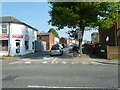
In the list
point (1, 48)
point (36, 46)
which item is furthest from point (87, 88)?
point (36, 46)

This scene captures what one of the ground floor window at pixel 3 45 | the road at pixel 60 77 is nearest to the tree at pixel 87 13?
the road at pixel 60 77

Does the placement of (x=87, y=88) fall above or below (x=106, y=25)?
below

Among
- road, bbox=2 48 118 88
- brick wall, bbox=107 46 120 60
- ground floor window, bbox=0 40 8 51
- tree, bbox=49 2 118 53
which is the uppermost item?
tree, bbox=49 2 118 53

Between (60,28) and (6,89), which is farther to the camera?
(60,28)

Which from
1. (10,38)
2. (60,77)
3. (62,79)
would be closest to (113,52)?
(60,77)

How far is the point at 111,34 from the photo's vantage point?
24594mm

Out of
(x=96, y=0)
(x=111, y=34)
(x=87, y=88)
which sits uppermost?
(x=96, y=0)

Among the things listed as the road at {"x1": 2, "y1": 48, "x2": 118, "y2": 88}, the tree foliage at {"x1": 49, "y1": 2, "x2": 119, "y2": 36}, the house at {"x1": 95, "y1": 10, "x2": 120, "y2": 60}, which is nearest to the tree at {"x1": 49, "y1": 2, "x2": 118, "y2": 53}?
the tree foliage at {"x1": 49, "y1": 2, "x2": 119, "y2": 36}

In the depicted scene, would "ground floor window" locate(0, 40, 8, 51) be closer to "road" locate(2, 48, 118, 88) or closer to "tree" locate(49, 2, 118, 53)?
"tree" locate(49, 2, 118, 53)

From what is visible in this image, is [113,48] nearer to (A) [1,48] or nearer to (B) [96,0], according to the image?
(B) [96,0]

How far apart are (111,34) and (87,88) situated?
20.2 m

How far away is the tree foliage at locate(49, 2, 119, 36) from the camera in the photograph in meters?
18.8

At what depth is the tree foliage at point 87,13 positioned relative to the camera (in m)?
18.8

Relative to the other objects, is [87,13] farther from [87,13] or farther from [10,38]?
[10,38]
